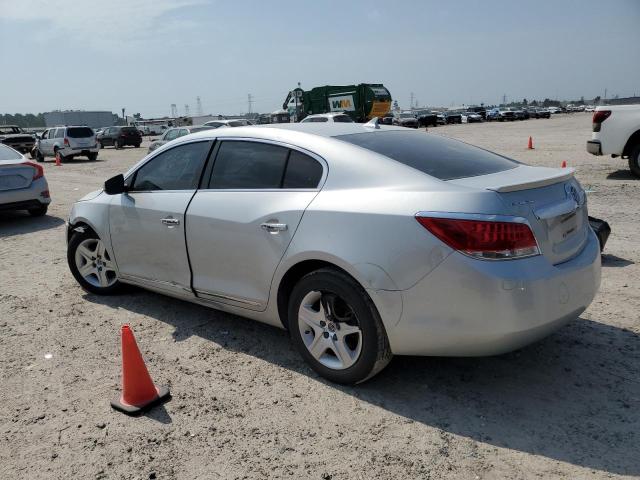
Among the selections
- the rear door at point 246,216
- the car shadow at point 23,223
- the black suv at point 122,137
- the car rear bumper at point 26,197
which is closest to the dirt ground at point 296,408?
the rear door at point 246,216

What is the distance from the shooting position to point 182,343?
4.30 m

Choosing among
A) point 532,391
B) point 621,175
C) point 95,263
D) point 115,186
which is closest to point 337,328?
point 532,391

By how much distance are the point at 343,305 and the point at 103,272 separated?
2928 mm

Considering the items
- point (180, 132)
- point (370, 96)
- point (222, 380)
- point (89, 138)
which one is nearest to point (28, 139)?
point (89, 138)

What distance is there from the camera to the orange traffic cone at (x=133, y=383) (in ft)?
10.9

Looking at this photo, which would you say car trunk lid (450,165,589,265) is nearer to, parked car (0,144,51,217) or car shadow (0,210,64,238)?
car shadow (0,210,64,238)

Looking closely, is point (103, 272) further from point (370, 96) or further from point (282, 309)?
point (370, 96)

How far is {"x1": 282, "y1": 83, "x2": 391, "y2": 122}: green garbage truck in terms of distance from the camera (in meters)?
39.1

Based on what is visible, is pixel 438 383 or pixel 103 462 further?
pixel 438 383

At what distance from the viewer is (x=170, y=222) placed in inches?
168

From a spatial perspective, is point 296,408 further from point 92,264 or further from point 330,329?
point 92,264

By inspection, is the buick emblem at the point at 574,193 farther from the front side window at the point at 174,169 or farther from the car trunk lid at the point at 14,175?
the car trunk lid at the point at 14,175

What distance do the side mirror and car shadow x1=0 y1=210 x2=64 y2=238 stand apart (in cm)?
534

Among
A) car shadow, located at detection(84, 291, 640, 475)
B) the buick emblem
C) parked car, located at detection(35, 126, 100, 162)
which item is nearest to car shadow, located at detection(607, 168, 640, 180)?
car shadow, located at detection(84, 291, 640, 475)
